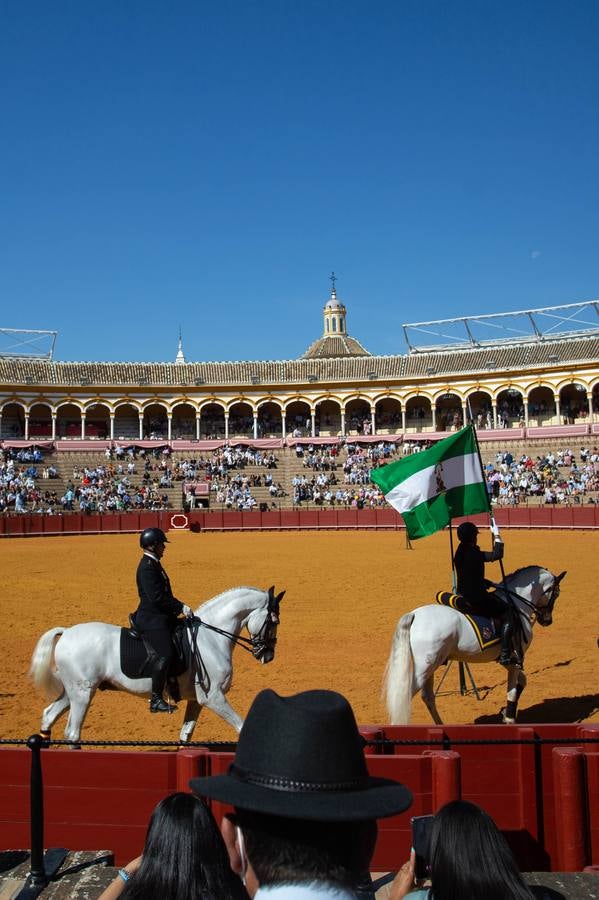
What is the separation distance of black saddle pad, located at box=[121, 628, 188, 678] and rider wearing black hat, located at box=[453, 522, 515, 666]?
2772 millimetres

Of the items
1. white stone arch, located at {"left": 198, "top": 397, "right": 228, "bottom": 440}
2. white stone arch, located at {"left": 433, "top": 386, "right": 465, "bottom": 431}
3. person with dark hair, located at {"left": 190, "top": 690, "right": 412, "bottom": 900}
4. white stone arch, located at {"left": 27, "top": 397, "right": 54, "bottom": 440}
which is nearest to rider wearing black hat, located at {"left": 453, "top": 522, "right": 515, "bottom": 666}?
person with dark hair, located at {"left": 190, "top": 690, "right": 412, "bottom": 900}

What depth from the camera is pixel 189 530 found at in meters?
34.8

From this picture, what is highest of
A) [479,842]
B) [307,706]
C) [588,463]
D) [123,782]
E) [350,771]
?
[588,463]

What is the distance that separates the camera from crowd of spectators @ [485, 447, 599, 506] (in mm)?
33625

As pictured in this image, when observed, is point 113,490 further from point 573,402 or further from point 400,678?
point 400,678

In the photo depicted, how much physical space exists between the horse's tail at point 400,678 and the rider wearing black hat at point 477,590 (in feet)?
2.41

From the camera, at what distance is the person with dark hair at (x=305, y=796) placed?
5.12ft

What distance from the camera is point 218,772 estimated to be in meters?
4.41

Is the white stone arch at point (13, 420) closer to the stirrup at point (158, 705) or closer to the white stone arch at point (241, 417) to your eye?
the white stone arch at point (241, 417)

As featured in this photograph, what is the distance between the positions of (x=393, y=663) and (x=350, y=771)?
5.48 meters

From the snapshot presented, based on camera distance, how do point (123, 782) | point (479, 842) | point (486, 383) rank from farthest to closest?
point (486, 383)
point (123, 782)
point (479, 842)

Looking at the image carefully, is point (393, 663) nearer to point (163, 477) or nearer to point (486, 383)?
point (163, 477)

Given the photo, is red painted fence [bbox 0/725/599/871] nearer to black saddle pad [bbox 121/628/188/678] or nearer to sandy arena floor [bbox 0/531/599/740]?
black saddle pad [bbox 121/628/188/678]

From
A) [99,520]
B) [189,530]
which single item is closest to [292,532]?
[189,530]
